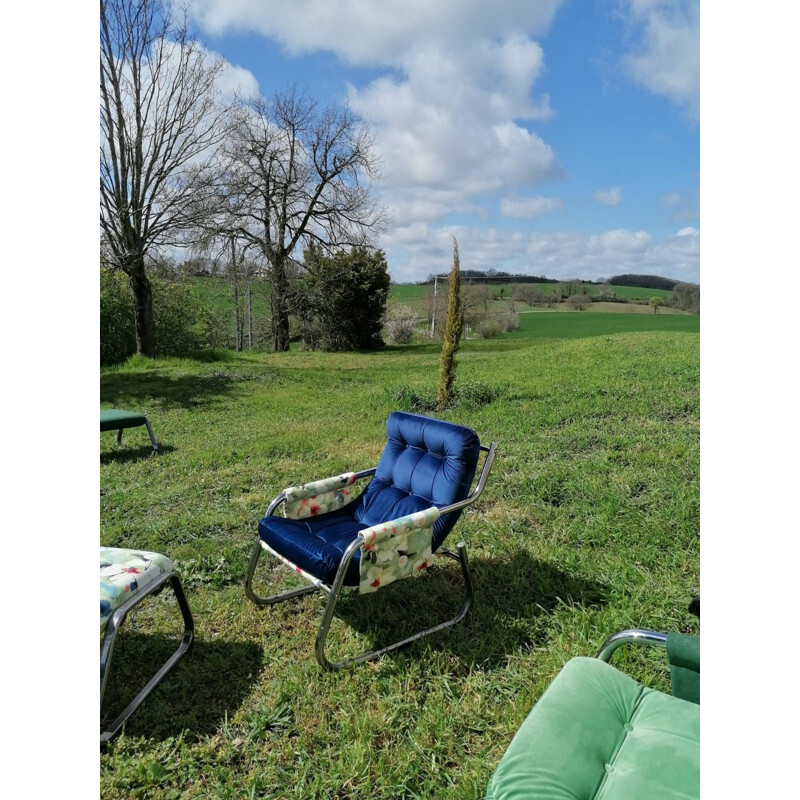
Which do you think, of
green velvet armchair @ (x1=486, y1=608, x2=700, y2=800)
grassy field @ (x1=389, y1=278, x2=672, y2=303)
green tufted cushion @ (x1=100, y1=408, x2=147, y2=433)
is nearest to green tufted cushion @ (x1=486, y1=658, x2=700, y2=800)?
green velvet armchair @ (x1=486, y1=608, x2=700, y2=800)

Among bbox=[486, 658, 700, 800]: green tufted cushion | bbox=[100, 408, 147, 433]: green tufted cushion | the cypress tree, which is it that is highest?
the cypress tree

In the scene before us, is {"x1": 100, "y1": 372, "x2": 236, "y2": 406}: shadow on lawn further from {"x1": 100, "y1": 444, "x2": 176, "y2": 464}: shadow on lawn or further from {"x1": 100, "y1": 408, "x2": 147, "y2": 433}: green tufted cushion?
{"x1": 100, "y1": 408, "x2": 147, "y2": 433}: green tufted cushion

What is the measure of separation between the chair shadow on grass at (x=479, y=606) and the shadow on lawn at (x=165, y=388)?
4332 mm

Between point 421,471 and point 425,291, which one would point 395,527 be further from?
point 425,291

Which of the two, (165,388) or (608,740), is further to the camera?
(165,388)

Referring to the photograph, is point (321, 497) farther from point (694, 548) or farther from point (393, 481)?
point (694, 548)

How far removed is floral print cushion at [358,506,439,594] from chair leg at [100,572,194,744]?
69cm

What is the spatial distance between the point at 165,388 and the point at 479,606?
6.51m

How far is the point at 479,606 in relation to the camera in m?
2.33

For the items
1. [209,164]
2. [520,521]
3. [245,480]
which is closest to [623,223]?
[520,521]

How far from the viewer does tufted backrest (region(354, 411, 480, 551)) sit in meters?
2.36

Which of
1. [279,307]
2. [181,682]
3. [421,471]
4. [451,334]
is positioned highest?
[279,307]

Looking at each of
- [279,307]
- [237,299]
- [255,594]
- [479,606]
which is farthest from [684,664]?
[237,299]

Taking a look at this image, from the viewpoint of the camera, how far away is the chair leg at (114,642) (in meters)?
1.63
